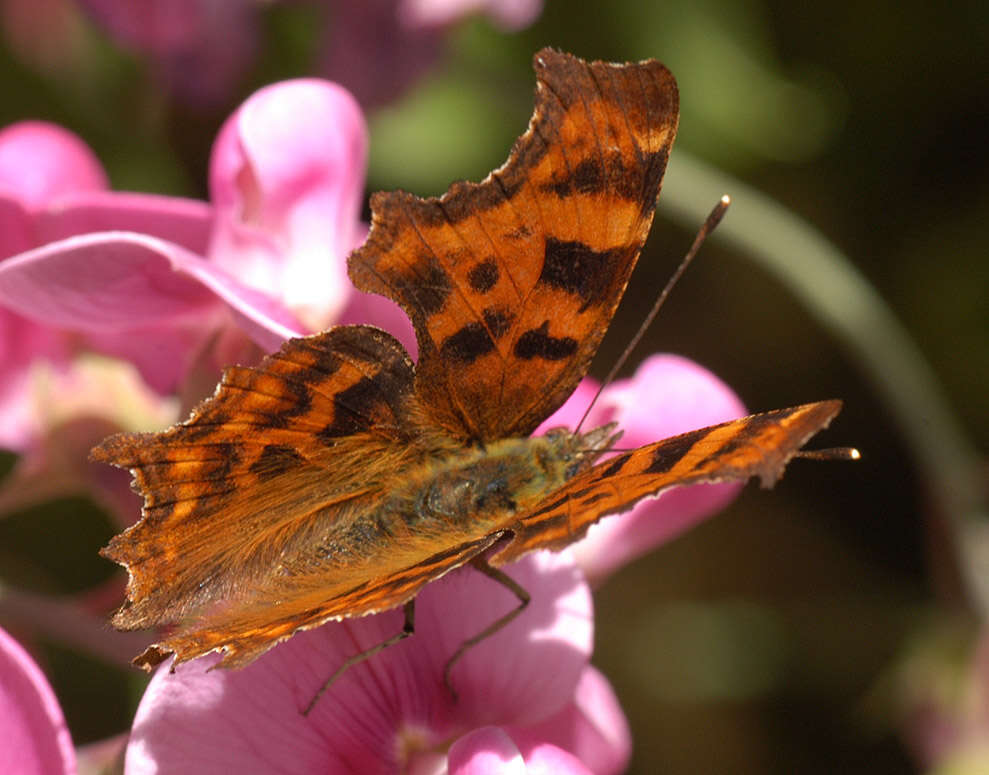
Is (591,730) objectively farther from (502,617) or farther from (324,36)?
(324,36)

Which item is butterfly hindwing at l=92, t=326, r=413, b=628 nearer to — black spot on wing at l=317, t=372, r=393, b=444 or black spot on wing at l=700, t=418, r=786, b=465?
black spot on wing at l=317, t=372, r=393, b=444

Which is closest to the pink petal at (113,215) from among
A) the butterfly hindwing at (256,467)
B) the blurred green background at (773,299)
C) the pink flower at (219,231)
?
the pink flower at (219,231)

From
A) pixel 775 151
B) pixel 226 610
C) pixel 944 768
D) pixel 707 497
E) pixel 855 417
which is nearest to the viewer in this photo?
pixel 226 610

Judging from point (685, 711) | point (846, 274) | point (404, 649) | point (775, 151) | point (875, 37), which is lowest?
point (685, 711)

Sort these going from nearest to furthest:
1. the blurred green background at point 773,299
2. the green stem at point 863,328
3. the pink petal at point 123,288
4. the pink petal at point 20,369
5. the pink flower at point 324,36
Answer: the pink petal at point 123,288, the pink petal at point 20,369, the pink flower at point 324,36, the green stem at point 863,328, the blurred green background at point 773,299

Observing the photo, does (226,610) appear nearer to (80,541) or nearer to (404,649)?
(404,649)

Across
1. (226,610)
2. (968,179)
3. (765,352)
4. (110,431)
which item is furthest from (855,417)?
(226,610)

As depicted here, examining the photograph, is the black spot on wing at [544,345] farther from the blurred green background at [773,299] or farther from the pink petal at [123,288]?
the blurred green background at [773,299]

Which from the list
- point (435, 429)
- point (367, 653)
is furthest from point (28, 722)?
point (435, 429)
